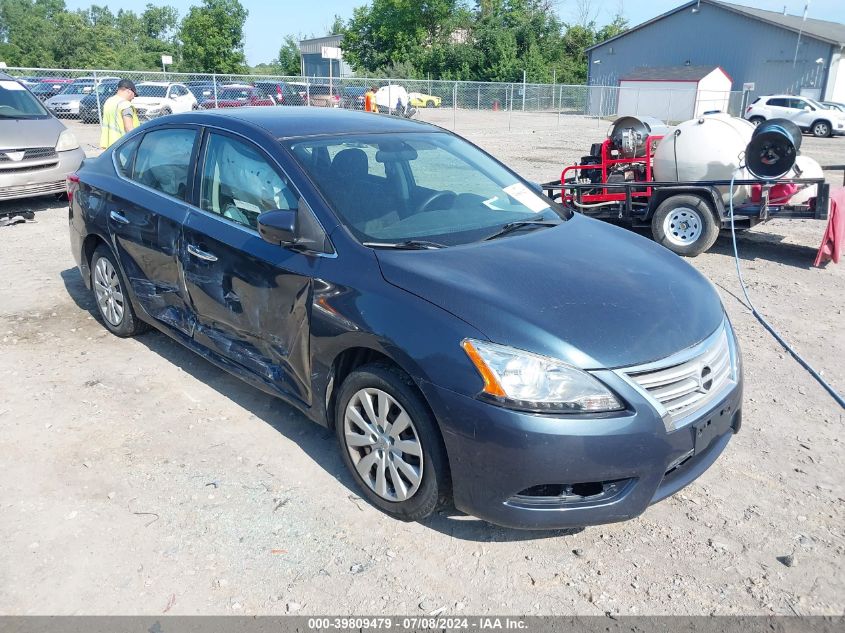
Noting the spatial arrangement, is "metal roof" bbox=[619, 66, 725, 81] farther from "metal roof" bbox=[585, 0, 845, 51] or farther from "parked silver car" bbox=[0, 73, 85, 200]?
"parked silver car" bbox=[0, 73, 85, 200]

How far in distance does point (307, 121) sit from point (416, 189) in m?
0.79

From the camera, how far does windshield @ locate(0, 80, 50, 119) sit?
412 inches

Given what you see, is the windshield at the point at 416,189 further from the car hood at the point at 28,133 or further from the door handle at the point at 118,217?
the car hood at the point at 28,133

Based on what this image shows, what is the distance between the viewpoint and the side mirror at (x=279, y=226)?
3.31m

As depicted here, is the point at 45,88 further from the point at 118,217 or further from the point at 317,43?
the point at 317,43

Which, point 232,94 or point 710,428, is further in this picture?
point 232,94

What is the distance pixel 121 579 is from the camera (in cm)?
283

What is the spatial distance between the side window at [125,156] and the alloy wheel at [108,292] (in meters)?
0.66

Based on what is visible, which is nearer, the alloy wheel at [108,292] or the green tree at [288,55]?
the alloy wheel at [108,292]

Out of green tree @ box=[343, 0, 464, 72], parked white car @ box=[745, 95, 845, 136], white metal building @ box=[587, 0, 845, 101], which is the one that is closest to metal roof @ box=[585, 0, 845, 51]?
white metal building @ box=[587, 0, 845, 101]

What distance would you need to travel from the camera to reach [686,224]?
821 cm

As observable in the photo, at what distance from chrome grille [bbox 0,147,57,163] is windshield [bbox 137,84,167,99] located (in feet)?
54.7

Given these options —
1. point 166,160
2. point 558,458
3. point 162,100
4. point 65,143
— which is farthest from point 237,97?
point 558,458

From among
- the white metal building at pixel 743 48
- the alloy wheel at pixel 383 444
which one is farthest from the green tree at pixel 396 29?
the alloy wheel at pixel 383 444
